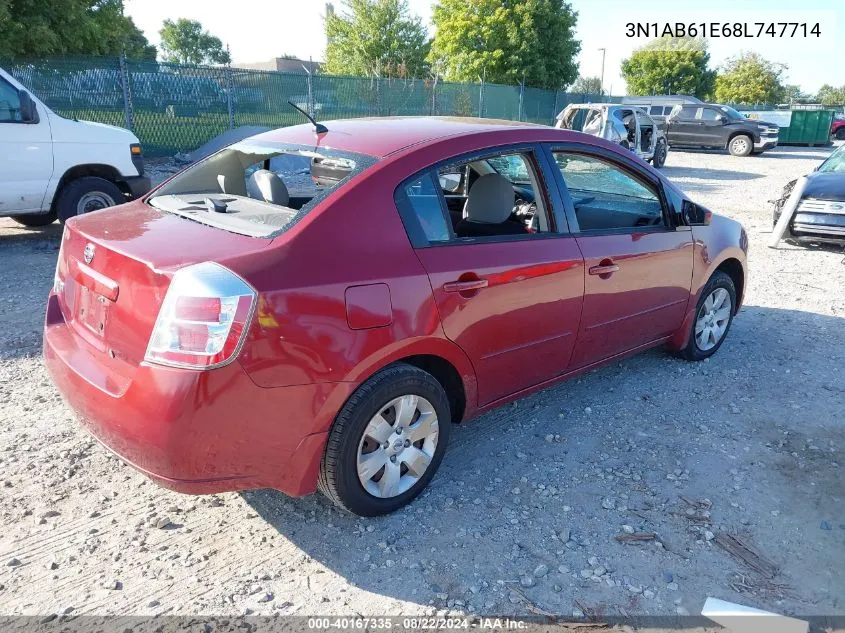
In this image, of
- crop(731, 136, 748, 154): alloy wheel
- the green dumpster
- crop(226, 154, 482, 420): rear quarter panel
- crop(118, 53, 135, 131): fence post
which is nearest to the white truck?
crop(226, 154, 482, 420): rear quarter panel

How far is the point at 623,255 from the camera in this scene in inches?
148

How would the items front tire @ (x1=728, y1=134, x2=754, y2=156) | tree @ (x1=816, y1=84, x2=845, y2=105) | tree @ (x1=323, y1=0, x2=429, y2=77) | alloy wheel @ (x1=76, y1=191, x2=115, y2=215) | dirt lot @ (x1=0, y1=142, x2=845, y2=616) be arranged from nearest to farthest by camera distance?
dirt lot @ (x1=0, y1=142, x2=845, y2=616) → alloy wheel @ (x1=76, y1=191, x2=115, y2=215) → front tire @ (x1=728, y1=134, x2=754, y2=156) → tree @ (x1=323, y1=0, x2=429, y2=77) → tree @ (x1=816, y1=84, x2=845, y2=105)

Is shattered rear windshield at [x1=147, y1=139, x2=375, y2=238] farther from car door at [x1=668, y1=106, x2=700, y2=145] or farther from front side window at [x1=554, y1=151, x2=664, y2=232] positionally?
car door at [x1=668, y1=106, x2=700, y2=145]

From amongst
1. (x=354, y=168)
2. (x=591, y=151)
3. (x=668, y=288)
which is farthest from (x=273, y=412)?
(x=668, y=288)

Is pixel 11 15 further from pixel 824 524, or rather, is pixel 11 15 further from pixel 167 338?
pixel 824 524

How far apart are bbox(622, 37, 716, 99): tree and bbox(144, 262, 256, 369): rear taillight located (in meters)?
56.2

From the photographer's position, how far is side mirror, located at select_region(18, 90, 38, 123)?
6.83 meters

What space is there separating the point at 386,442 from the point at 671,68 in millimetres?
56195

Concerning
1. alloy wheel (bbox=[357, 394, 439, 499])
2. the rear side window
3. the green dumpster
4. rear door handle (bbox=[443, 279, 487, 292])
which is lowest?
alloy wheel (bbox=[357, 394, 439, 499])

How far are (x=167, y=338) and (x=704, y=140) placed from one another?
85.1ft

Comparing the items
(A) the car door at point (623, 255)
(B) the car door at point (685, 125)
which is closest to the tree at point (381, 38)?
(B) the car door at point (685, 125)

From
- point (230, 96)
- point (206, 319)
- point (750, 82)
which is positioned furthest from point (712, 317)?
point (750, 82)

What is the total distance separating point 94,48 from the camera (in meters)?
15.4

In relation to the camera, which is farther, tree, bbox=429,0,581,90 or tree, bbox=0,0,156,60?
tree, bbox=429,0,581,90
